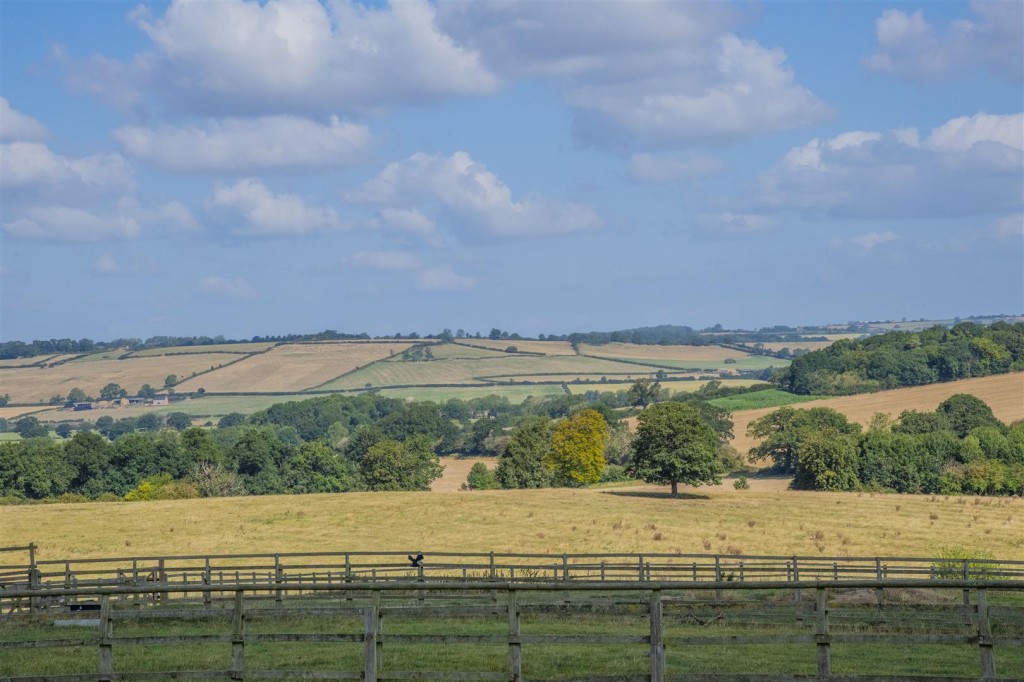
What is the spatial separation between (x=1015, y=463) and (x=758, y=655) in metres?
83.2

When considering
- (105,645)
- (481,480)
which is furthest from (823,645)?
(481,480)

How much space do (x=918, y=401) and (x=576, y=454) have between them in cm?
4471

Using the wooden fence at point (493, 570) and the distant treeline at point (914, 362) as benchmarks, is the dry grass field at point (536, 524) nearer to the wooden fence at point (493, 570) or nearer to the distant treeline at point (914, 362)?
the wooden fence at point (493, 570)

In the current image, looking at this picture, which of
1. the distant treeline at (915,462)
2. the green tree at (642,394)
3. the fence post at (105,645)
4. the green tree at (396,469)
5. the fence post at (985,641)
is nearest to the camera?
the fence post at (985,641)

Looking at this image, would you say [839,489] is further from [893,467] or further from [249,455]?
[249,455]

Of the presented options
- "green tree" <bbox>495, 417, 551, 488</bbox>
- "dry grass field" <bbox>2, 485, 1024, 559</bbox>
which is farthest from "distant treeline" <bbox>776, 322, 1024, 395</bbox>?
"dry grass field" <bbox>2, 485, 1024, 559</bbox>

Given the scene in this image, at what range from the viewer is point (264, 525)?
6962cm

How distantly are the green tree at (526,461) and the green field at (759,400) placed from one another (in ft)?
146

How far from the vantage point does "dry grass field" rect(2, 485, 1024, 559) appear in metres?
61.8

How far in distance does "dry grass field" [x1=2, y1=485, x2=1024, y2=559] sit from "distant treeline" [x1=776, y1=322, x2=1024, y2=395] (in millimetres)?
76093

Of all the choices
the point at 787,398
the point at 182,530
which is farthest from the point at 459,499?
the point at 787,398

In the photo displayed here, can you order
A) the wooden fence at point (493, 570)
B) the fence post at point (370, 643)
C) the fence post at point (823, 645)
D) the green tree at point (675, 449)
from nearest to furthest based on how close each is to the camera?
1. the fence post at point (370, 643)
2. the fence post at point (823, 645)
3. the wooden fence at point (493, 570)
4. the green tree at point (675, 449)

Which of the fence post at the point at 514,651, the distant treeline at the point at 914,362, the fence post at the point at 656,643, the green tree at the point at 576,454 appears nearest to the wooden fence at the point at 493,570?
the fence post at the point at 514,651

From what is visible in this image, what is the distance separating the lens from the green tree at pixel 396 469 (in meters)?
A: 113
